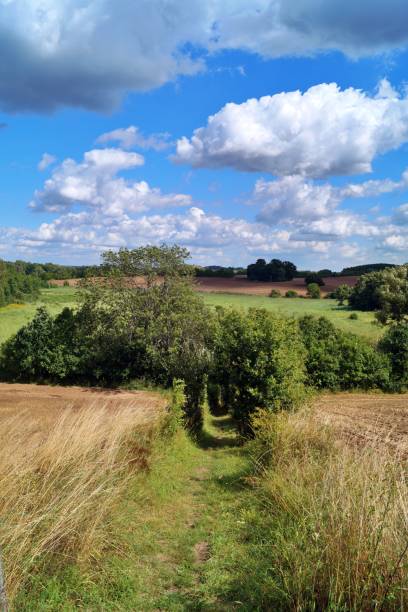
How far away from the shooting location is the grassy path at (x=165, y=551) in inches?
168

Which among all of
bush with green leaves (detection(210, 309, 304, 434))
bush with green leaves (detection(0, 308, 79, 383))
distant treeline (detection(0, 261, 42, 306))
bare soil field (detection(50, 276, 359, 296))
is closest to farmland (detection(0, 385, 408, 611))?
bush with green leaves (detection(210, 309, 304, 434))

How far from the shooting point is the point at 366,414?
1731cm

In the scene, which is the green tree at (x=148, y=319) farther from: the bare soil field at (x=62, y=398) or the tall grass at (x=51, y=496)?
the tall grass at (x=51, y=496)

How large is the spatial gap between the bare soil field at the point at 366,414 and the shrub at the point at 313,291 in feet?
119

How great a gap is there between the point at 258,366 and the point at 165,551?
25.0 ft

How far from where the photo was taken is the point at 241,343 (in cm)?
1338

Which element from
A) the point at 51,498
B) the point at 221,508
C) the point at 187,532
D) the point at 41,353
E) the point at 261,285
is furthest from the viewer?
the point at 261,285

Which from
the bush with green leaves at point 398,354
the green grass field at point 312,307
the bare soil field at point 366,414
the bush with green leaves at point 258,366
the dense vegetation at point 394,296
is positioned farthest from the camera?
the green grass field at point 312,307

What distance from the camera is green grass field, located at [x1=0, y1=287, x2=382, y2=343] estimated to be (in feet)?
107

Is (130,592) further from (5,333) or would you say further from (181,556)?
(5,333)

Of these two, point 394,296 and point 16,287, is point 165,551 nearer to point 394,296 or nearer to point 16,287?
point 394,296

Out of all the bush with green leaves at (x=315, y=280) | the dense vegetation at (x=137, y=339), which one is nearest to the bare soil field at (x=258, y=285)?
the bush with green leaves at (x=315, y=280)

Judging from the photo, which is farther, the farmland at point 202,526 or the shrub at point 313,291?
the shrub at point 313,291

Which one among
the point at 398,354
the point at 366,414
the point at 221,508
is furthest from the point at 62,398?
the point at 398,354
